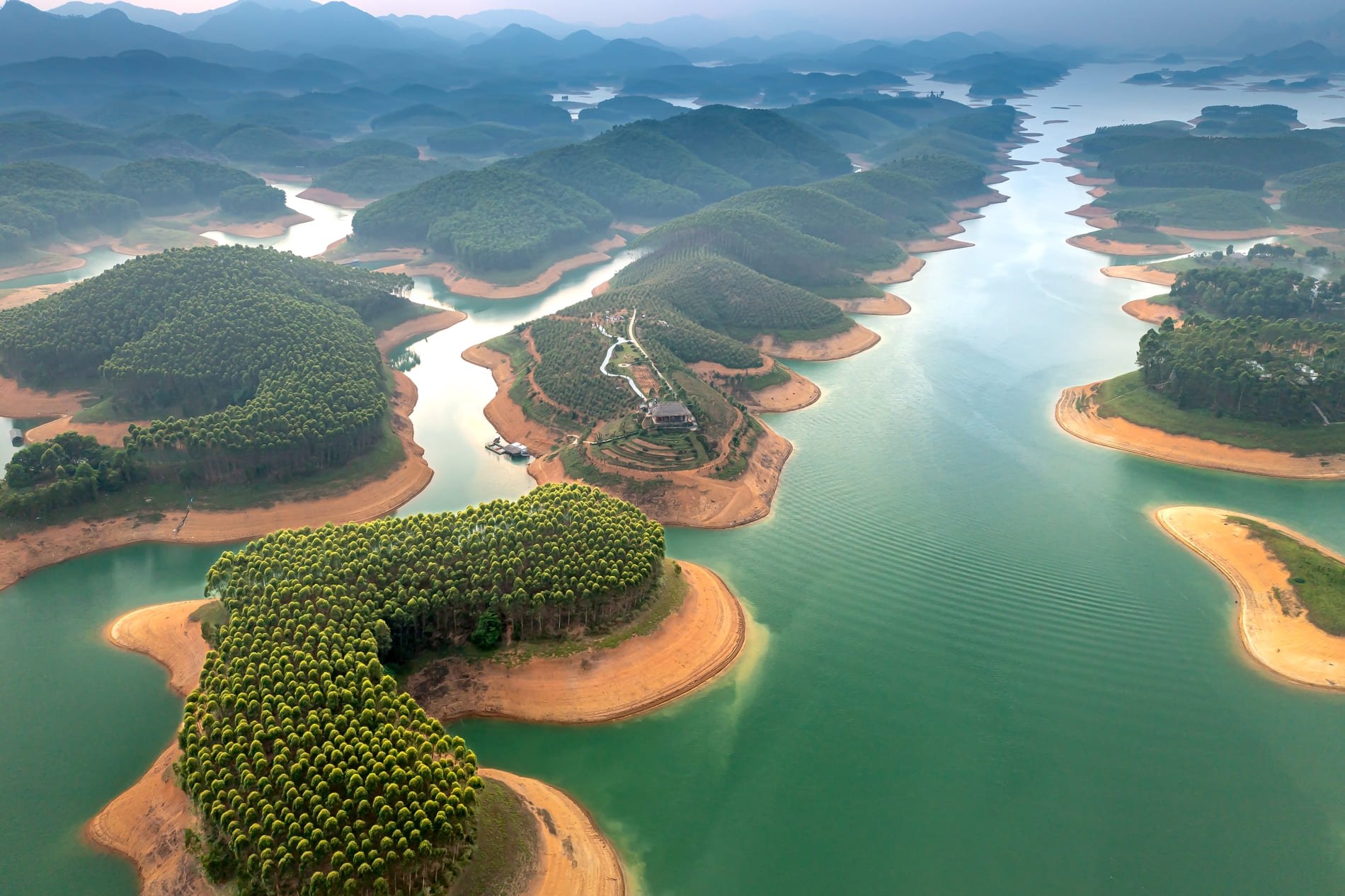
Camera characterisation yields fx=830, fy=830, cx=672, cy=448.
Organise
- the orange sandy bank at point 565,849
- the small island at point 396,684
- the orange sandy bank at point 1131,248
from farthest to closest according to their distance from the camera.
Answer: the orange sandy bank at point 1131,248 → the orange sandy bank at point 565,849 → the small island at point 396,684

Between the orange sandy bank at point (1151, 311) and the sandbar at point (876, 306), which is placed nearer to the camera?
the orange sandy bank at point (1151, 311)

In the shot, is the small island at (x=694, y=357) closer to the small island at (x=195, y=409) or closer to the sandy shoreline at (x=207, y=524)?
the sandy shoreline at (x=207, y=524)

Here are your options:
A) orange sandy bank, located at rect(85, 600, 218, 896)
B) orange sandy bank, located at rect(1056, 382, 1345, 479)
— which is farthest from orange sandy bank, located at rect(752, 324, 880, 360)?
orange sandy bank, located at rect(85, 600, 218, 896)

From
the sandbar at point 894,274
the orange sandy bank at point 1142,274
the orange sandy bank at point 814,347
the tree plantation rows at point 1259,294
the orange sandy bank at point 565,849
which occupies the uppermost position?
the tree plantation rows at point 1259,294

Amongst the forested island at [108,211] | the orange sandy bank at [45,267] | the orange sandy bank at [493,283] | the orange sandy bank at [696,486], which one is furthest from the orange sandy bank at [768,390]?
the forested island at [108,211]

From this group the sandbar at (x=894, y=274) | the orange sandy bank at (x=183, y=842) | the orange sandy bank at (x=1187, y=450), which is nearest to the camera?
the orange sandy bank at (x=183, y=842)

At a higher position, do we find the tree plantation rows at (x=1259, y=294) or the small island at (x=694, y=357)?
the tree plantation rows at (x=1259, y=294)

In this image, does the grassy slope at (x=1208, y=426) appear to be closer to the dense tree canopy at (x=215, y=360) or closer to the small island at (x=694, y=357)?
the small island at (x=694, y=357)
